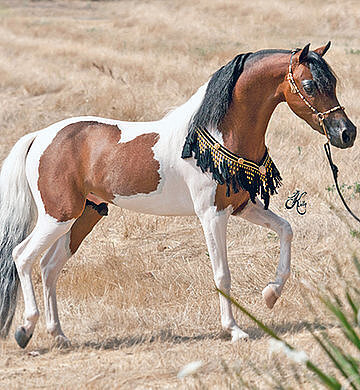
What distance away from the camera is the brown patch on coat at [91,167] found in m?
5.52

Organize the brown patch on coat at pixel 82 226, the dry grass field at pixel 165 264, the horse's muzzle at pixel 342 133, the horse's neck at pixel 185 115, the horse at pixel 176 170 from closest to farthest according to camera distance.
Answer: the dry grass field at pixel 165 264 → the horse's muzzle at pixel 342 133 → the horse at pixel 176 170 → the horse's neck at pixel 185 115 → the brown patch on coat at pixel 82 226

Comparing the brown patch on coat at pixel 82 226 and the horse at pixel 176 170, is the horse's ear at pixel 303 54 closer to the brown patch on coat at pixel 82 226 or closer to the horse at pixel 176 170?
the horse at pixel 176 170

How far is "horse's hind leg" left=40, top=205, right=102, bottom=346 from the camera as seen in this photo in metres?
5.67

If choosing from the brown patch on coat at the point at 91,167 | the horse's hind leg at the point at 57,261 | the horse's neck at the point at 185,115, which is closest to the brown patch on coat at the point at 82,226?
the horse's hind leg at the point at 57,261

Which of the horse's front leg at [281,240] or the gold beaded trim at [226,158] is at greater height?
the gold beaded trim at [226,158]

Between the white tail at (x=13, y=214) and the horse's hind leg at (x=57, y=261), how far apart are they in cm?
24

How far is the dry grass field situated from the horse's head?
0.67 m

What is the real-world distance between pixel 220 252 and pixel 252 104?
3.37 ft

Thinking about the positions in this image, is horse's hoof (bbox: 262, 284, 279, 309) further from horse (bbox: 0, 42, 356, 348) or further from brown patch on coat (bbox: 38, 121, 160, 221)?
brown patch on coat (bbox: 38, 121, 160, 221)

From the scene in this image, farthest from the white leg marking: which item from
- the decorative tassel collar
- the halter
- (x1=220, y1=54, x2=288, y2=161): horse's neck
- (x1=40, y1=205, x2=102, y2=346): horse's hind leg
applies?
the halter

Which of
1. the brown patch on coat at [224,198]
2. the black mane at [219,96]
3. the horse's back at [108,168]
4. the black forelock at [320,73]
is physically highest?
the black forelock at [320,73]

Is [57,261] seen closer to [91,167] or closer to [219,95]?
[91,167]

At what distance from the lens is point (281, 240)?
548 cm

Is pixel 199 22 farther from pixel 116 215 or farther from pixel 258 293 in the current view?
pixel 258 293
